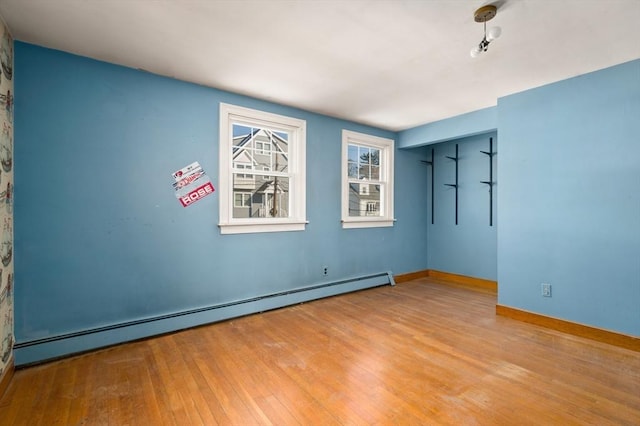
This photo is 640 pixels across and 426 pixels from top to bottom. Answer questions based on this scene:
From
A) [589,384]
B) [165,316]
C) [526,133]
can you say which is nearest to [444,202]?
[526,133]

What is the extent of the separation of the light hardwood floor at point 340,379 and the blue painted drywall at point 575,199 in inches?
16.8

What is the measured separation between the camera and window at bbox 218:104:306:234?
3354mm

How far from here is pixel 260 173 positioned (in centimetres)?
362

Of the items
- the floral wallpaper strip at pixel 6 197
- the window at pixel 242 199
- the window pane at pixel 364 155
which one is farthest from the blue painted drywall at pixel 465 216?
the floral wallpaper strip at pixel 6 197

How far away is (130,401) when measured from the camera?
6.26ft

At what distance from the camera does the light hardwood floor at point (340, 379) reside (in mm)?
1781

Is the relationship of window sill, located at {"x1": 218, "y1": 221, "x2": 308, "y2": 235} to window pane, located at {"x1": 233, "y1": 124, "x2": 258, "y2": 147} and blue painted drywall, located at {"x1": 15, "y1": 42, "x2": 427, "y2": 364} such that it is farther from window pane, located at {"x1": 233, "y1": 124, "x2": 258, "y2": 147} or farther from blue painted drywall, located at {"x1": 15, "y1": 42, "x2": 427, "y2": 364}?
window pane, located at {"x1": 233, "y1": 124, "x2": 258, "y2": 147}

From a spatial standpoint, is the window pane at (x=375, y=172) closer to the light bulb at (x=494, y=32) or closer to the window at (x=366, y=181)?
the window at (x=366, y=181)

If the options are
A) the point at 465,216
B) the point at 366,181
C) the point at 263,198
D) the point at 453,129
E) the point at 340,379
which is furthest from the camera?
the point at 465,216

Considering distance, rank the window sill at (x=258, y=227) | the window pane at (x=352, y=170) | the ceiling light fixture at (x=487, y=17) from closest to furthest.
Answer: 1. the ceiling light fixture at (x=487, y=17)
2. the window sill at (x=258, y=227)
3. the window pane at (x=352, y=170)

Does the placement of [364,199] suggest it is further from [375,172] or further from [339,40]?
[339,40]

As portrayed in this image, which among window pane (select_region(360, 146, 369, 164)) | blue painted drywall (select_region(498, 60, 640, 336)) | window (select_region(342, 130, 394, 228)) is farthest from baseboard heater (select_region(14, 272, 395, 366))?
blue painted drywall (select_region(498, 60, 640, 336))

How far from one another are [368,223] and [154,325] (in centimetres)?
315

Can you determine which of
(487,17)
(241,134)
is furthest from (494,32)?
(241,134)
